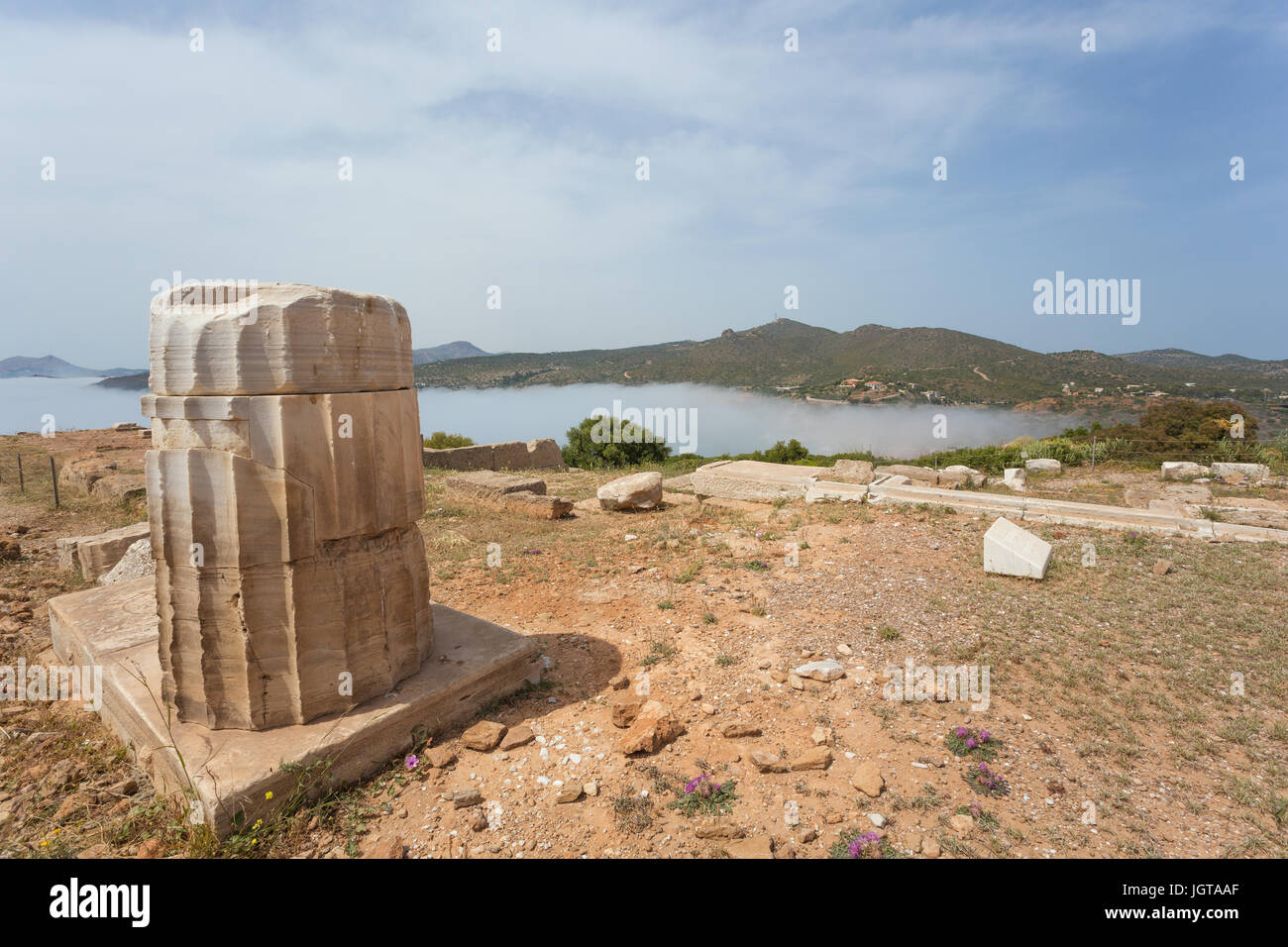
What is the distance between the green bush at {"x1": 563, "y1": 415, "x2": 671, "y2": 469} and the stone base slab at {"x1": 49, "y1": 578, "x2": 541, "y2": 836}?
50.4 feet

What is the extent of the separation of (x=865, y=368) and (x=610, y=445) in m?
31.6

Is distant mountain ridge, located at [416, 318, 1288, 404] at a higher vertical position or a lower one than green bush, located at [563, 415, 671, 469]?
higher

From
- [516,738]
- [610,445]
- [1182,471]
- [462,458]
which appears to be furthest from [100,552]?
[1182,471]

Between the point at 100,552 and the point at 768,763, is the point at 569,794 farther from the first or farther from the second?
the point at 100,552

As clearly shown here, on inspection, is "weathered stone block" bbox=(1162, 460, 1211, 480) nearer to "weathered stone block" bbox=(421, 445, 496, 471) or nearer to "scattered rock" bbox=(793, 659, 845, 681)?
"scattered rock" bbox=(793, 659, 845, 681)

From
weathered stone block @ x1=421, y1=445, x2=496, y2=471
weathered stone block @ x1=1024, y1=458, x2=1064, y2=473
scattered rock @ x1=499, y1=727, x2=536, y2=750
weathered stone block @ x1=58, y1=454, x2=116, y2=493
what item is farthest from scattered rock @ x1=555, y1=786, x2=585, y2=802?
weathered stone block @ x1=1024, y1=458, x2=1064, y2=473

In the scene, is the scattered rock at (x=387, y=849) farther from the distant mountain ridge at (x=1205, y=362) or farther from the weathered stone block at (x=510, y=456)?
the distant mountain ridge at (x=1205, y=362)

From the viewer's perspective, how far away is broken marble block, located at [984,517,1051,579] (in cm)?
594

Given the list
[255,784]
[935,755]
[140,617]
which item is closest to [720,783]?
[935,755]

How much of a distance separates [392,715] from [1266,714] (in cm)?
532

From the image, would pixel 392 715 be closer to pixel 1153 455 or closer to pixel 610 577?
pixel 610 577

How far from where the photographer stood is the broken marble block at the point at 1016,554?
594cm

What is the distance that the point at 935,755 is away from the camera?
342 centimetres

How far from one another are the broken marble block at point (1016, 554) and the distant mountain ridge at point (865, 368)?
106 ft
